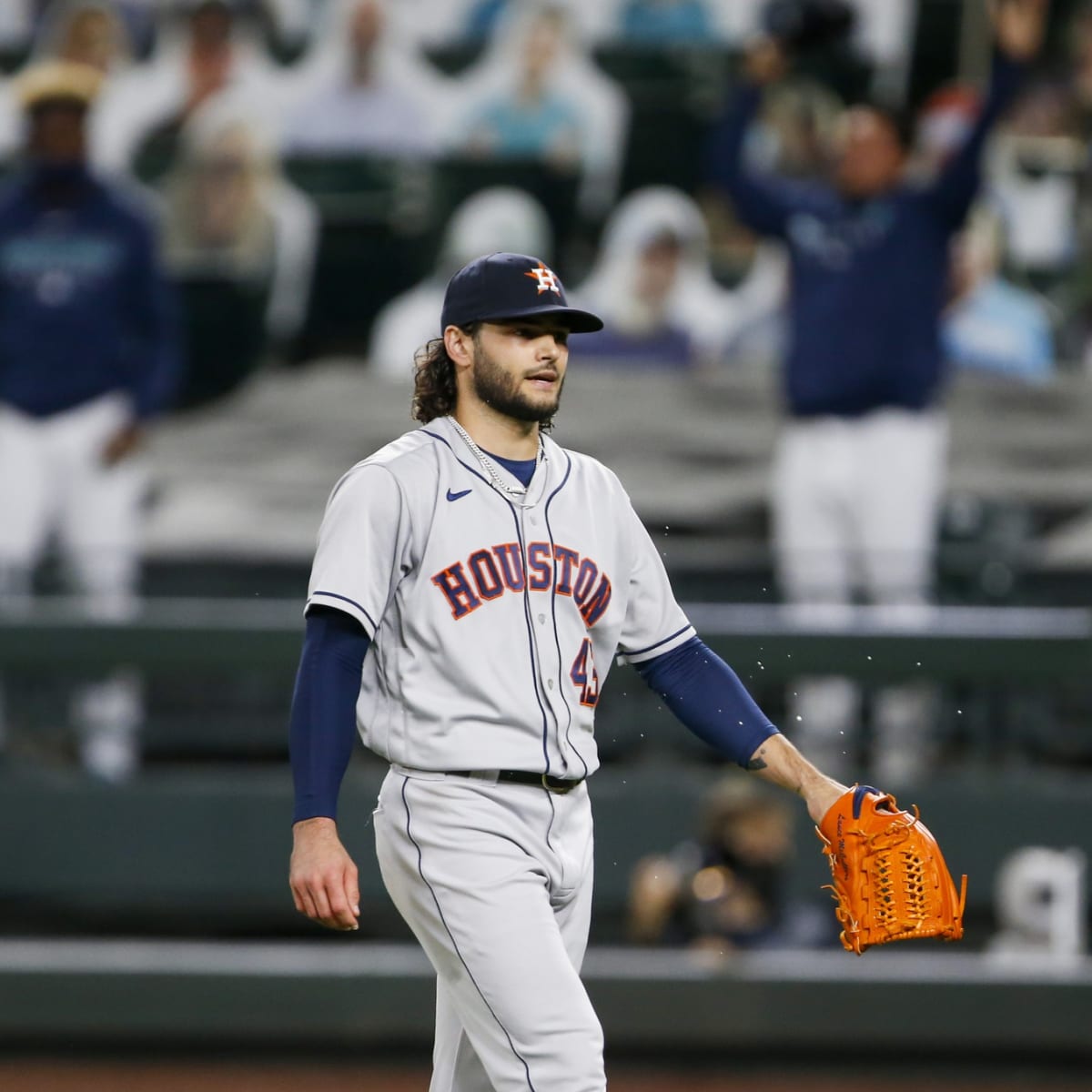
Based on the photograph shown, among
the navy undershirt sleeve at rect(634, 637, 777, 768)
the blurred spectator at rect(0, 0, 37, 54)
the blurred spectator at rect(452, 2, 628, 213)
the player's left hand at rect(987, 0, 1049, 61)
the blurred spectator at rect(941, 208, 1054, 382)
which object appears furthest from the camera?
the blurred spectator at rect(0, 0, 37, 54)

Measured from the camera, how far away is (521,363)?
2.87 meters

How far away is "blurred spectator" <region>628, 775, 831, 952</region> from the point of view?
215 inches

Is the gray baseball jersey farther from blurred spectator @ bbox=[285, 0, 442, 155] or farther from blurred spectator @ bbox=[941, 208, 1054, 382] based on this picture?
blurred spectator @ bbox=[285, 0, 442, 155]

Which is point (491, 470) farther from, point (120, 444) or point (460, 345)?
point (120, 444)

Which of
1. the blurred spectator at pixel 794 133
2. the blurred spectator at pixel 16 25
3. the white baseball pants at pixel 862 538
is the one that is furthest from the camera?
the blurred spectator at pixel 16 25

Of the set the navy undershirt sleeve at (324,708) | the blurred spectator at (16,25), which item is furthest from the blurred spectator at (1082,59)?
the navy undershirt sleeve at (324,708)

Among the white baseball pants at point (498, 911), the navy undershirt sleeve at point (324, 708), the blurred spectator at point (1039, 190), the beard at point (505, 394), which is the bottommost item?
the white baseball pants at point (498, 911)

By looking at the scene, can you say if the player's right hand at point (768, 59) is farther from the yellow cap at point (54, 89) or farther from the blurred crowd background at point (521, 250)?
the yellow cap at point (54, 89)

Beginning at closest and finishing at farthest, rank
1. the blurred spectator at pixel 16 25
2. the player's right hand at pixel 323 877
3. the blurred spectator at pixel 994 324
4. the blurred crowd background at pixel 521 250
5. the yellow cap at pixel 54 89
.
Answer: the player's right hand at pixel 323 877, the blurred crowd background at pixel 521 250, the yellow cap at pixel 54 89, the blurred spectator at pixel 994 324, the blurred spectator at pixel 16 25

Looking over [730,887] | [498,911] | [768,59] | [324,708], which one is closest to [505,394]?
[324,708]

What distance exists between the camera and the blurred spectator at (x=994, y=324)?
7242 mm

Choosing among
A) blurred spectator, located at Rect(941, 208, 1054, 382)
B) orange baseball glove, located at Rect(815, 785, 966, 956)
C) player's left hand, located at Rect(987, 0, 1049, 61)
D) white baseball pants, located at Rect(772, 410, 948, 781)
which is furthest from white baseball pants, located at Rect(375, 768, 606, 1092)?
blurred spectator, located at Rect(941, 208, 1054, 382)

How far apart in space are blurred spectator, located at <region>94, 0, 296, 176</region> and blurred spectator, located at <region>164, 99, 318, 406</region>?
151mm

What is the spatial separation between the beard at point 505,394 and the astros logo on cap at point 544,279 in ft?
0.42
